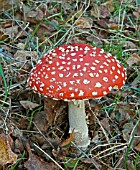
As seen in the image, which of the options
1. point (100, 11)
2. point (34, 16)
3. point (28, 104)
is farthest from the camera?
point (100, 11)

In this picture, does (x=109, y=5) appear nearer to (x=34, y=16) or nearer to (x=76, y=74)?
(x=34, y=16)

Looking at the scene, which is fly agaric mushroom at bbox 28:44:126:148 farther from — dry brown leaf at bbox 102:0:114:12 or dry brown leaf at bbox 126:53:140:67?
dry brown leaf at bbox 102:0:114:12

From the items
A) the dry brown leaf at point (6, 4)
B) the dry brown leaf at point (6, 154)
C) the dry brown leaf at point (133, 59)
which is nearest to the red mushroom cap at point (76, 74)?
the dry brown leaf at point (6, 154)

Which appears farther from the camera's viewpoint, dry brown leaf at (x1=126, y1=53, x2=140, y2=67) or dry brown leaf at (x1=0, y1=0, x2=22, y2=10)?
dry brown leaf at (x1=0, y1=0, x2=22, y2=10)

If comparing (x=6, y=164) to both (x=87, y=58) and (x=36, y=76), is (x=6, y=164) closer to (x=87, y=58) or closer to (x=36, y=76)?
(x=36, y=76)

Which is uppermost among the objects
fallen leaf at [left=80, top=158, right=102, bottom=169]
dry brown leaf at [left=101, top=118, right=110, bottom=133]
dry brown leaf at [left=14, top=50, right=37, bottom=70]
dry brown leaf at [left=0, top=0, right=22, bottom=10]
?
dry brown leaf at [left=0, top=0, right=22, bottom=10]

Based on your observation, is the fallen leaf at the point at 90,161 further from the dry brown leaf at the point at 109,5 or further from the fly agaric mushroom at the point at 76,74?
the dry brown leaf at the point at 109,5

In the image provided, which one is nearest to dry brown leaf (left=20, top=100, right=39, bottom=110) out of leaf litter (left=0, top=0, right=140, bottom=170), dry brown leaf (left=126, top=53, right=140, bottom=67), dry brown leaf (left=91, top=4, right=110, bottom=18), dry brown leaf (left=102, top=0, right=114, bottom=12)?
leaf litter (left=0, top=0, right=140, bottom=170)

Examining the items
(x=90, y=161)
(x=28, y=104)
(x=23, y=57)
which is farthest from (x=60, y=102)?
(x=23, y=57)
